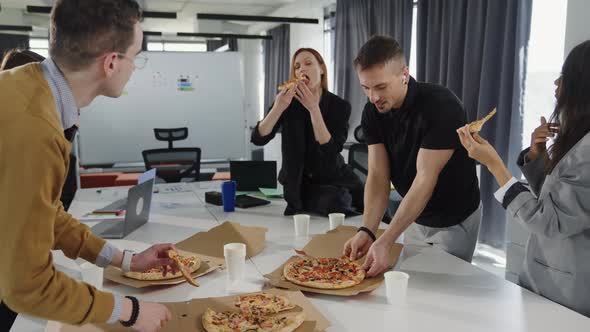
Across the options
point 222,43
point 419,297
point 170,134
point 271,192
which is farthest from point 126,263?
point 222,43

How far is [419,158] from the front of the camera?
1.77 metres

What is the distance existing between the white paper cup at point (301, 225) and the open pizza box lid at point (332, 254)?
7 centimetres

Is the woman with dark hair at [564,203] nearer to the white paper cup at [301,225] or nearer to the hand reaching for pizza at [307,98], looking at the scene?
the white paper cup at [301,225]

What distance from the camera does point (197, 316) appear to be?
1195 millimetres

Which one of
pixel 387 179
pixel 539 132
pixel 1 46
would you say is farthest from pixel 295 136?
pixel 1 46

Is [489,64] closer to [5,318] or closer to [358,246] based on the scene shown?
[358,246]

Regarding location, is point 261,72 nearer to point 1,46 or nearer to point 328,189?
point 1,46

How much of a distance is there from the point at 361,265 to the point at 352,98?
4.92 m

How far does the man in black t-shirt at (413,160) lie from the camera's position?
1735mm

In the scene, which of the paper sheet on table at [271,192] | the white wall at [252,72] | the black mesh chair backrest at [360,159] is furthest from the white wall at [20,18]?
the paper sheet on table at [271,192]

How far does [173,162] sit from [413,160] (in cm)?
300

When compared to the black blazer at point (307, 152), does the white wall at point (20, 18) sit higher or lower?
higher

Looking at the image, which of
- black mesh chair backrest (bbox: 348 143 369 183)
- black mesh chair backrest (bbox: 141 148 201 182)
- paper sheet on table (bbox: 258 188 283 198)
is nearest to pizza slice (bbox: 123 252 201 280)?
paper sheet on table (bbox: 258 188 283 198)

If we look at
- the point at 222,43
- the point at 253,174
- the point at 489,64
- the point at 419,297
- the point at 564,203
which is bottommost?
the point at 419,297
